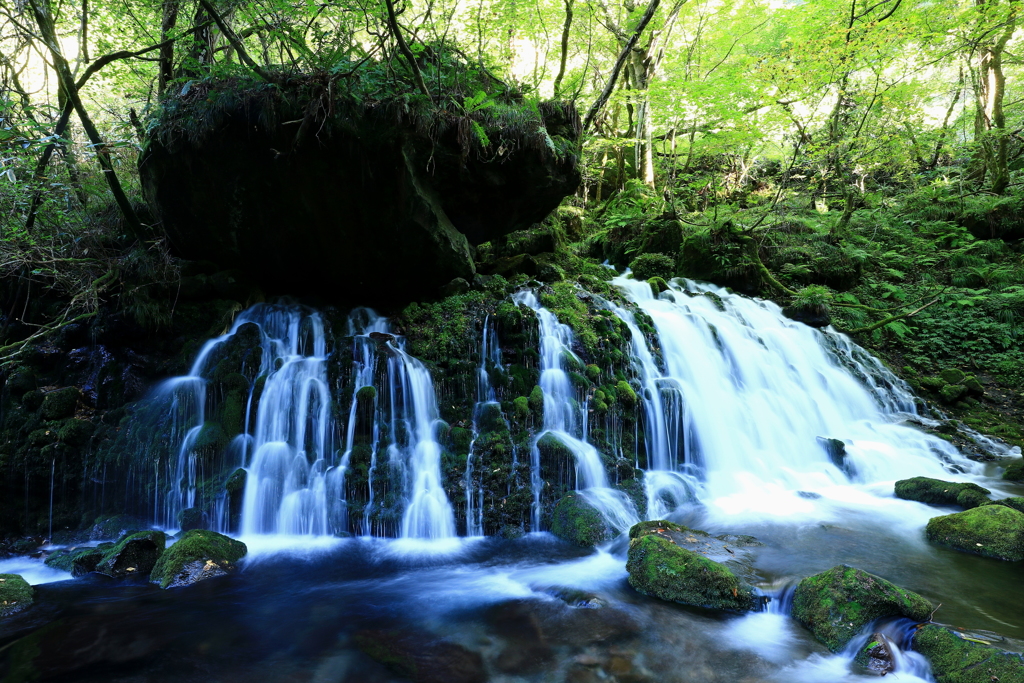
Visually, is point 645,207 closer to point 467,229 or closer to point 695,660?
point 467,229

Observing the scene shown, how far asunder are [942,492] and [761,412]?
2432 mm

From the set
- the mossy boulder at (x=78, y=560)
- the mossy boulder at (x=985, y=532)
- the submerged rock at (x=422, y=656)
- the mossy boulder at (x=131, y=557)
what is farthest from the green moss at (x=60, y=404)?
the mossy boulder at (x=985, y=532)

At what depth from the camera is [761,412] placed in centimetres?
796

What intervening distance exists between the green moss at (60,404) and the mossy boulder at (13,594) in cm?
232

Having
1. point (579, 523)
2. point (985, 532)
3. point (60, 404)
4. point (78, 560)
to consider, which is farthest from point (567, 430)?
point (60, 404)

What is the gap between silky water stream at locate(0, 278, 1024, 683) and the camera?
349 centimetres

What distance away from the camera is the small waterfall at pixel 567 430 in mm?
5875

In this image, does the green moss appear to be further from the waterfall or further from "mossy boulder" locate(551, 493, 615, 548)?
the waterfall

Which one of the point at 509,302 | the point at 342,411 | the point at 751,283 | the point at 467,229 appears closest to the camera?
the point at 342,411

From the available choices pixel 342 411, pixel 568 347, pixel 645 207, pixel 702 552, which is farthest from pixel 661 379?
pixel 645 207

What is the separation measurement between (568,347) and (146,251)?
6207 millimetres

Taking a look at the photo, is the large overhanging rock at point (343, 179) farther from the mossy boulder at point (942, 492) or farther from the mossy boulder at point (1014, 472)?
the mossy boulder at point (1014, 472)

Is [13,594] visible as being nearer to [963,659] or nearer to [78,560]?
[78,560]

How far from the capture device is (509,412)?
6.69 meters
